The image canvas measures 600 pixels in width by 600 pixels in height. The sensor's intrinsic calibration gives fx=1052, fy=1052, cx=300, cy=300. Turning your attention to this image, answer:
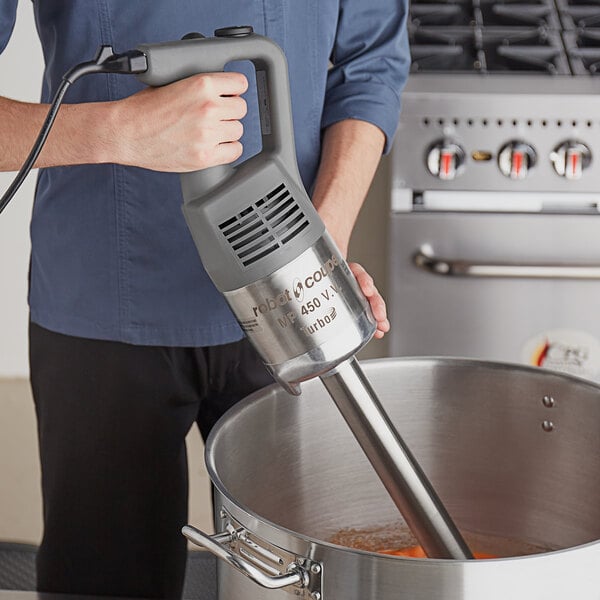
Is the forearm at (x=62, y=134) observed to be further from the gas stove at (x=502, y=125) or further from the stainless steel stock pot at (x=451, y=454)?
the gas stove at (x=502, y=125)

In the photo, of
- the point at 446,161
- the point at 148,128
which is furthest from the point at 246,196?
the point at 446,161

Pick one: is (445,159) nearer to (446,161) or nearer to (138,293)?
(446,161)

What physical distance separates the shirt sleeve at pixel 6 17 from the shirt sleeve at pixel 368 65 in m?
0.37

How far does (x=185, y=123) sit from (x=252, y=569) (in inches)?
12.5

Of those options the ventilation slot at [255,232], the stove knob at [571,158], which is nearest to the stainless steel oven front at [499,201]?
the stove knob at [571,158]

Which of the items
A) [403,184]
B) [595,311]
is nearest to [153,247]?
[403,184]

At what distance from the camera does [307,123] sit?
1.13 metres

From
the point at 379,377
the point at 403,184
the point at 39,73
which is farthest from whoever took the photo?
the point at 39,73

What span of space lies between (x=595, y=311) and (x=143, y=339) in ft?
2.77

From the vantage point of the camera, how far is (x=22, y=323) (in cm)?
202

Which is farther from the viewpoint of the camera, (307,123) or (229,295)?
(307,123)

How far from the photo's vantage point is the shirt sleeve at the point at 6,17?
3.14 feet

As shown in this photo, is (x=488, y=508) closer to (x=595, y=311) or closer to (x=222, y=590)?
(x=222, y=590)

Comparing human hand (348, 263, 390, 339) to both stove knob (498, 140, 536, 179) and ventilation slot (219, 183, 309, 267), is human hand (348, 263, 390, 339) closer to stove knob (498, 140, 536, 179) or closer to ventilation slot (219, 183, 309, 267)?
ventilation slot (219, 183, 309, 267)
